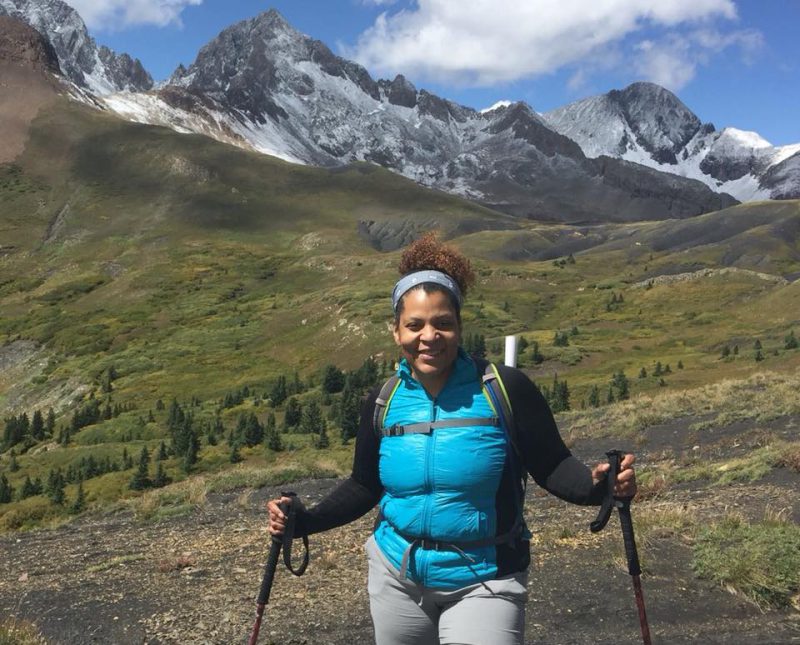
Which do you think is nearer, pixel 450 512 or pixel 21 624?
pixel 450 512

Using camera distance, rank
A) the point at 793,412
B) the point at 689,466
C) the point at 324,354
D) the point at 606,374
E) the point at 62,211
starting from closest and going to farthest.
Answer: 1. the point at 689,466
2. the point at 793,412
3. the point at 606,374
4. the point at 324,354
5. the point at 62,211

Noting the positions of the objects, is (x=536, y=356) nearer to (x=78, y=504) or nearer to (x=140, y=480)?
(x=140, y=480)

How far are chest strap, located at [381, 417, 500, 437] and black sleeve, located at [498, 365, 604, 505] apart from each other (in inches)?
6.5

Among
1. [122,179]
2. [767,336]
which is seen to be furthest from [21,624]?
[122,179]

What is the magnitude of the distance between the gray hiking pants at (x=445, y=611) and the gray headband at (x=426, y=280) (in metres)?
1.47

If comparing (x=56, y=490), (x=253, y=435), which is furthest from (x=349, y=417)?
(x=56, y=490)

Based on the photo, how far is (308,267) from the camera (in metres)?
116

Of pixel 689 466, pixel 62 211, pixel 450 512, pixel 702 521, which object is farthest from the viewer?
pixel 62 211

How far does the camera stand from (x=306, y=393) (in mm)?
50906

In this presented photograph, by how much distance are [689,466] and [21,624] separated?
13.8 meters

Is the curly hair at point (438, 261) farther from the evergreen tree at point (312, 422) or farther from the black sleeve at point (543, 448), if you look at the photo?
the evergreen tree at point (312, 422)

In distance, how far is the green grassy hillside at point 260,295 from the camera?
4500 centimetres

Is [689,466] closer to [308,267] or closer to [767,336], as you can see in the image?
[767,336]

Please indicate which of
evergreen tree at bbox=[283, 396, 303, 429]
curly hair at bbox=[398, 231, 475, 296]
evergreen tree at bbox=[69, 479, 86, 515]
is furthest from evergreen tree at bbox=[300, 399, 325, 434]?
curly hair at bbox=[398, 231, 475, 296]
